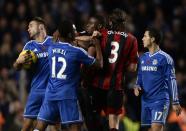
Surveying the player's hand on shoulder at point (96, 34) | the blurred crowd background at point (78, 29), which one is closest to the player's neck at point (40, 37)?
the player's hand on shoulder at point (96, 34)

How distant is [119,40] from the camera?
12.3 metres

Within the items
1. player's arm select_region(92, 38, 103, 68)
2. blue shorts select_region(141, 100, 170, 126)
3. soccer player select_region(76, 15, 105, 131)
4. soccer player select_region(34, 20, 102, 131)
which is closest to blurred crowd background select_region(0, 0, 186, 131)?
blue shorts select_region(141, 100, 170, 126)

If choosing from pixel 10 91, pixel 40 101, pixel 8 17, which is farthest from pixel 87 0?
pixel 40 101

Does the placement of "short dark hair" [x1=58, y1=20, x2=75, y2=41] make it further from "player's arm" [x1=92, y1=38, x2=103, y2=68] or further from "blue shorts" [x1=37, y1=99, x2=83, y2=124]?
"blue shorts" [x1=37, y1=99, x2=83, y2=124]

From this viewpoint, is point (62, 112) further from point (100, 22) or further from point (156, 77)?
point (156, 77)

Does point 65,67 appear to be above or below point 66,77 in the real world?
above

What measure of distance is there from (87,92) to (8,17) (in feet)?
25.1

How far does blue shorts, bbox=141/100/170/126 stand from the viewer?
1251 cm

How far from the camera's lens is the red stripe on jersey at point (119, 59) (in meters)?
12.3

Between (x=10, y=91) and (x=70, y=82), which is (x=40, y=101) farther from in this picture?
(x=10, y=91)

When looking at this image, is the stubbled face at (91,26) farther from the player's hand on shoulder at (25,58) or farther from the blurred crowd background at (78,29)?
the blurred crowd background at (78,29)

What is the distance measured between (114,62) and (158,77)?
0.86 metres

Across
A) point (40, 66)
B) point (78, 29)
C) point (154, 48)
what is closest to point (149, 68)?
point (154, 48)

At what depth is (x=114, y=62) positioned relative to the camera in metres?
12.2
